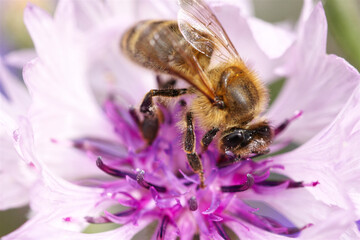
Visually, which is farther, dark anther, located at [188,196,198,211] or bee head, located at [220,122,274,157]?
dark anther, located at [188,196,198,211]

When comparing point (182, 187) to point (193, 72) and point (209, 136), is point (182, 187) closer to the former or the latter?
point (209, 136)

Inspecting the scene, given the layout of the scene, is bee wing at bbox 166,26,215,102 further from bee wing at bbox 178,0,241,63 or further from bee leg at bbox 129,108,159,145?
bee leg at bbox 129,108,159,145

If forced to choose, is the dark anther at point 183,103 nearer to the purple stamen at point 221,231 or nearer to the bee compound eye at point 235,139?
the bee compound eye at point 235,139

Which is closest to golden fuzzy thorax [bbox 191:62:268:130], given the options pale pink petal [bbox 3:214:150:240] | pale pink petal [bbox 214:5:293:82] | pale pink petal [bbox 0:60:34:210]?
pale pink petal [bbox 214:5:293:82]

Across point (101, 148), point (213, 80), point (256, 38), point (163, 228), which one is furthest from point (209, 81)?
point (101, 148)

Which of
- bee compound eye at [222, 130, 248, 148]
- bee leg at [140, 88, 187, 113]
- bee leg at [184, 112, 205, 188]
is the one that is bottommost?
bee leg at [184, 112, 205, 188]

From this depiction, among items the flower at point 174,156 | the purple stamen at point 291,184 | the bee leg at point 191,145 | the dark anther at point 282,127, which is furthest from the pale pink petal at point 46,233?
the dark anther at point 282,127
